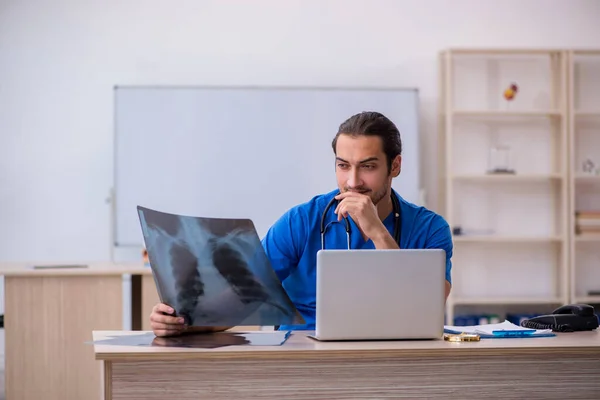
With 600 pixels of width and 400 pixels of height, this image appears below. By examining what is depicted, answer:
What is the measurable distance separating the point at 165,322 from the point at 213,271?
174mm

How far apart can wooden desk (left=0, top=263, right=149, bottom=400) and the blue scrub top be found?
5.70 ft

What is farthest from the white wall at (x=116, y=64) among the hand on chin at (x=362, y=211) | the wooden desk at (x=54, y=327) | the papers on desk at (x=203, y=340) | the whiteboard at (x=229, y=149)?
the papers on desk at (x=203, y=340)

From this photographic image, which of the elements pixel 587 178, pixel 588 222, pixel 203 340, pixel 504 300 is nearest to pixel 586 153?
pixel 587 178

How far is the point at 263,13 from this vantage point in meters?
5.34

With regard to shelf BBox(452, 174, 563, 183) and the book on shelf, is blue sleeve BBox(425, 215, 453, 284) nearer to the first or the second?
shelf BBox(452, 174, 563, 183)

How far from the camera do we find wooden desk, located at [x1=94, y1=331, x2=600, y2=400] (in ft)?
5.70

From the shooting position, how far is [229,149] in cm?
516

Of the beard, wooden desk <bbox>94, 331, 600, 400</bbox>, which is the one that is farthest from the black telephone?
the beard

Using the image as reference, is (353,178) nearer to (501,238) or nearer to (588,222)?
(501,238)

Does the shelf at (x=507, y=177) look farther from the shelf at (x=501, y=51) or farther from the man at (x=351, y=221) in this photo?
the man at (x=351, y=221)

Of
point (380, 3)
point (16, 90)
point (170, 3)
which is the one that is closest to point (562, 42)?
point (380, 3)

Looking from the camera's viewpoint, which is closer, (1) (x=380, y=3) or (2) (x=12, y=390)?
(2) (x=12, y=390)

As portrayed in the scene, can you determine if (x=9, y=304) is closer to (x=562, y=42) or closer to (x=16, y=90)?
(x=16, y=90)

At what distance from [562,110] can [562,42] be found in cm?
56
